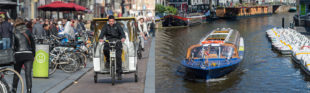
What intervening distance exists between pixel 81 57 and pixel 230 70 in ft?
17.4

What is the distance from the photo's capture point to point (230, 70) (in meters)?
17.7

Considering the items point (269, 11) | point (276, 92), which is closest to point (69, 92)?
point (276, 92)

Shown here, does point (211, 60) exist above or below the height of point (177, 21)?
below

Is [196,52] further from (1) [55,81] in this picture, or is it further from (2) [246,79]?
(1) [55,81]

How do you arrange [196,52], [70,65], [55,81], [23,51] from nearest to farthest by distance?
1. [23,51]
2. [55,81]
3. [70,65]
4. [196,52]

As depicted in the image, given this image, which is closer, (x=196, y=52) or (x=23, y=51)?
(x=23, y=51)

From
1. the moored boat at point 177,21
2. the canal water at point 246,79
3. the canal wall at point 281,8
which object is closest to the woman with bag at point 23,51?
the canal water at point 246,79

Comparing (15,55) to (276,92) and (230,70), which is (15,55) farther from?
(230,70)

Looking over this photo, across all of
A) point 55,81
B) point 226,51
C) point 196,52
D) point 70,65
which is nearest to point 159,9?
point 226,51

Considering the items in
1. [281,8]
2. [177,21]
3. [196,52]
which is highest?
[281,8]

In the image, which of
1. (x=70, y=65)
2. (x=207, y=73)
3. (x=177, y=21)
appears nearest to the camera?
(x=70, y=65)

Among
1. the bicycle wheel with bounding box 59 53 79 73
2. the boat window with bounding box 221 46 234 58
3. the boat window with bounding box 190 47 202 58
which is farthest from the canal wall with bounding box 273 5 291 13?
the bicycle wheel with bounding box 59 53 79 73

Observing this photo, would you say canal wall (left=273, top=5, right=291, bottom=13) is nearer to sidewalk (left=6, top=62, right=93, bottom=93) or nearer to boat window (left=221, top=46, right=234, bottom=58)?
boat window (left=221, top=46, right=234, bottom=58)

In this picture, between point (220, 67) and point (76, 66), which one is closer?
point (76, 66)
